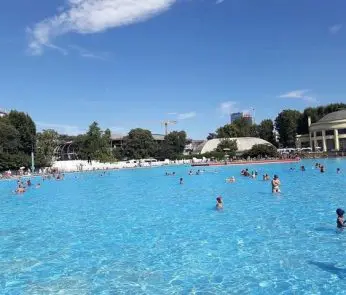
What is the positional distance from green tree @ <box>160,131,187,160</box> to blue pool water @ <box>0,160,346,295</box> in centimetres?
8805

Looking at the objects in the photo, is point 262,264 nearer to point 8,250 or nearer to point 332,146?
point 8,250

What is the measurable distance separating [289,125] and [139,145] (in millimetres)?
45021

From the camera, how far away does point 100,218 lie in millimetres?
21703

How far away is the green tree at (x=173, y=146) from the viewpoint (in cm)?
11338

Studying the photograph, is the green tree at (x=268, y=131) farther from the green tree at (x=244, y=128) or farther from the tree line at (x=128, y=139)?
the green tree at (x=244, y=128)

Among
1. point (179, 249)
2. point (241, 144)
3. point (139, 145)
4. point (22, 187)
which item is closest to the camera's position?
point (179, 249)

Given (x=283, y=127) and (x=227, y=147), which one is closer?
(x=227, y=147)

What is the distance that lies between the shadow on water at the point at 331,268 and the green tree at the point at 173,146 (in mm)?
98604

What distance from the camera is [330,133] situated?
4016 inches

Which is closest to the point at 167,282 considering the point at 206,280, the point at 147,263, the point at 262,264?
the point at 206,280

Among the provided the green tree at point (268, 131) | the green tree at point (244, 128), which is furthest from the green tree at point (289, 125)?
the green tree at point (244, 128)

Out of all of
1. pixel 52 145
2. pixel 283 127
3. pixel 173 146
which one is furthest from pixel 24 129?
pixel 283 127

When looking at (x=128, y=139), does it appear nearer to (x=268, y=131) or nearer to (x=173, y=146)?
(x=173, y=146)

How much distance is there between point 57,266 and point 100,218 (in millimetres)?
8941
